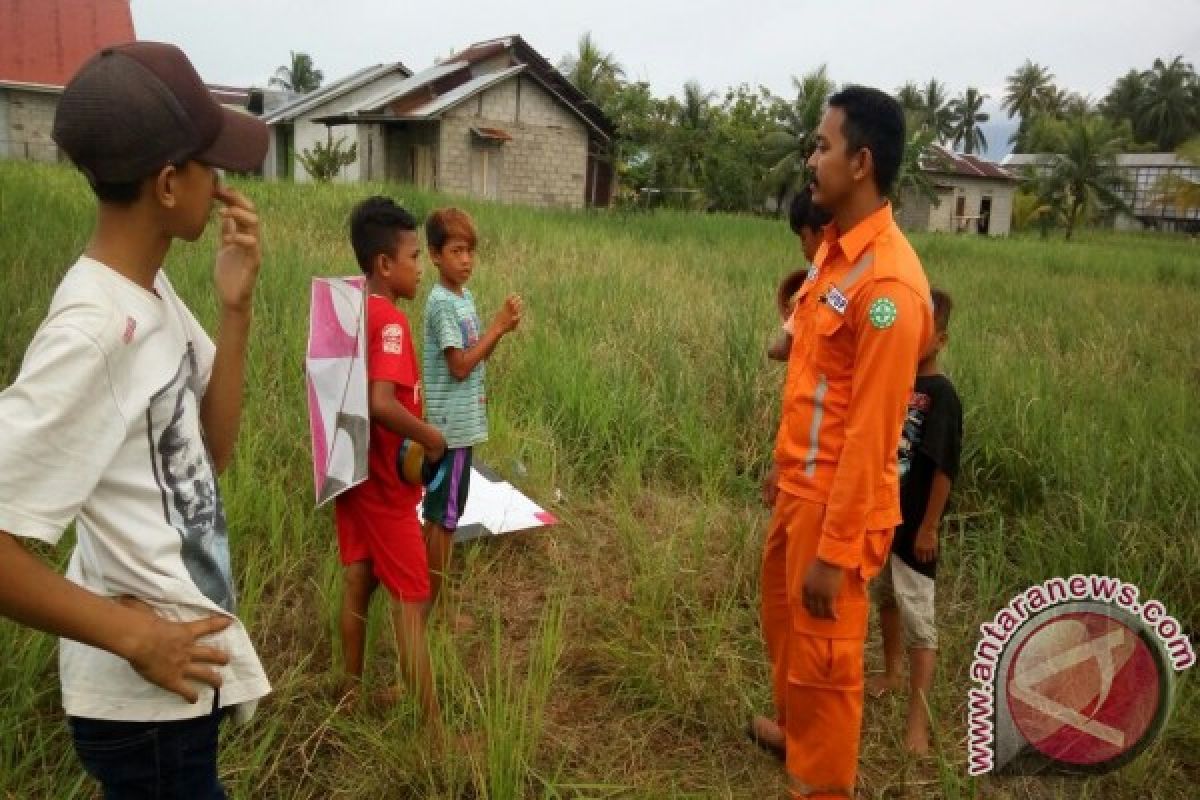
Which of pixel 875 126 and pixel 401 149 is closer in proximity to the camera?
pixel 875 126

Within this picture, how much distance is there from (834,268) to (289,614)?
68.9 inches

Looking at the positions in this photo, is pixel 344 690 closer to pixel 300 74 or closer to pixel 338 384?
pixel 338 384

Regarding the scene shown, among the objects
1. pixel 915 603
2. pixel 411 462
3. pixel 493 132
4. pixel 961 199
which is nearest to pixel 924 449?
pixel 915 603

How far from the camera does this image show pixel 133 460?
1018 millimetres

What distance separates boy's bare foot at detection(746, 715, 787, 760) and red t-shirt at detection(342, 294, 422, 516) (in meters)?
1.04

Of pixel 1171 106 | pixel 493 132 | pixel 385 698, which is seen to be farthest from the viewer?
pixel 1171 106

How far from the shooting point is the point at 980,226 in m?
35.0

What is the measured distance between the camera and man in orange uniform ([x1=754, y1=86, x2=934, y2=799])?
1557 millimetres

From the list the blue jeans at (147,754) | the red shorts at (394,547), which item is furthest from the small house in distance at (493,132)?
the blue jeans at (147,754)

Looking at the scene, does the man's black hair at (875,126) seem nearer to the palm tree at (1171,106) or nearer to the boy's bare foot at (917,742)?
the boy's bare foot at (917,742)

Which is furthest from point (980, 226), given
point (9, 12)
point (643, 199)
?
point (9, 12)

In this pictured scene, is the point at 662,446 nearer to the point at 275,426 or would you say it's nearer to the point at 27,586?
the point at 275,426

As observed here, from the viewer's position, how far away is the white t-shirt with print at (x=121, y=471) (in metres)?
0.88

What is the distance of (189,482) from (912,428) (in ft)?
5.68
